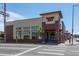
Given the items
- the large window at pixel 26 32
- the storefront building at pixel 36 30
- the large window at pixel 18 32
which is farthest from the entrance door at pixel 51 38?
the large window at pixel 18 32

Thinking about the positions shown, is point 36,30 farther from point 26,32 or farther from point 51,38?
point 51,38

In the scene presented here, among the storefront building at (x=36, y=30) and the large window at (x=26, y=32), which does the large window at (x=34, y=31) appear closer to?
the storefront building at (x=36, y=30)

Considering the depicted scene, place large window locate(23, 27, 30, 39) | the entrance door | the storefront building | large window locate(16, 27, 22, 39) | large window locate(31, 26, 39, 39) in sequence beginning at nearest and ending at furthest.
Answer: the entrance door
the storefront building
large window locate(16, 27, 22, 39)
large window locate(23, 27, 30, 39)
large window locate(31, 26, 39, 39)

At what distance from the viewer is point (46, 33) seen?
626 inches

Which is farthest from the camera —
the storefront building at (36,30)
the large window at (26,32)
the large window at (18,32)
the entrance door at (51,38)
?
the large window at (26,32)

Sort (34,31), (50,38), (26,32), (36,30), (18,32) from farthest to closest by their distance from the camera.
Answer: (36,30)
(34,31)
(26,32)
(18,32)
(50,38)

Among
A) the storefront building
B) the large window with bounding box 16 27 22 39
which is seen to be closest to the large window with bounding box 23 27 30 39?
the storefront building

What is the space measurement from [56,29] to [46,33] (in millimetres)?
1947

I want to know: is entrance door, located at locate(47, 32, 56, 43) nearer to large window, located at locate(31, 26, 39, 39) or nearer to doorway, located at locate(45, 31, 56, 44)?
doorway, located at locate(45, 31, 56, 44)

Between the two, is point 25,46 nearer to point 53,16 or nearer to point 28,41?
point 28,41

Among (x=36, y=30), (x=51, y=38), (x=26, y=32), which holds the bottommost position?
(x=51, y=38)

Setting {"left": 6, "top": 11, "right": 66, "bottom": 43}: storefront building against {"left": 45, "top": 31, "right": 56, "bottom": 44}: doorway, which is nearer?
{"left": 45, "top": 31, "right": 56, "bottom": 44}: doorway

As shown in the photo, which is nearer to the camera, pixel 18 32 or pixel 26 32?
pixel 18 32

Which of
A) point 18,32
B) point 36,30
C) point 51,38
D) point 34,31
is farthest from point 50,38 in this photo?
point 36,30
